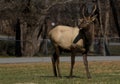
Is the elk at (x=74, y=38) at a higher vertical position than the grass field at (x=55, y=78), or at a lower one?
higher

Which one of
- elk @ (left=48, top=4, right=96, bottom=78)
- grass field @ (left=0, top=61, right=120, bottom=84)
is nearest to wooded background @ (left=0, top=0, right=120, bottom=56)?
grass field @ (left=0, top=61, right=120, bottom=84)

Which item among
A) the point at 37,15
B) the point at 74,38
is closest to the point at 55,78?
the point at 74,38

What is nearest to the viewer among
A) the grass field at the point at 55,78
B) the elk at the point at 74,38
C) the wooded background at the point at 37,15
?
the grass field at the point at 55,78

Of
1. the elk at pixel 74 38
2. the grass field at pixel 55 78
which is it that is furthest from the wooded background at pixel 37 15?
the elk at pixel 74 38

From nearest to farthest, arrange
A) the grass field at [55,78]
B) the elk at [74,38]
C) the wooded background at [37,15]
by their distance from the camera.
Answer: the grass field at [55,78] < the elk at [74,38] < the wooded background at [37,15]

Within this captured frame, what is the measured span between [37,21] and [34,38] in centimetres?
223

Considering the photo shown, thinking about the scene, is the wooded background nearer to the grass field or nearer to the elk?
the grass field

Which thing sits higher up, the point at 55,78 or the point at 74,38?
the point at 74,38

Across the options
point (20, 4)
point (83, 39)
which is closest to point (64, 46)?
point (83, 39)

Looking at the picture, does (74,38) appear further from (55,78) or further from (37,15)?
(37,15)

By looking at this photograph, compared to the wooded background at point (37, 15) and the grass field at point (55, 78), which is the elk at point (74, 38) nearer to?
the grass field at point (55, 78)

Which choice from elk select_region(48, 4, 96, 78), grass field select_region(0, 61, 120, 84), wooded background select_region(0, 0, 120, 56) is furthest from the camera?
wooded background select_region(0, 0, 120, 56)

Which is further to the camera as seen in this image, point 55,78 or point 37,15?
point 37,15

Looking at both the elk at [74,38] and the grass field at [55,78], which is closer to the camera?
the grass field at [55,78]
